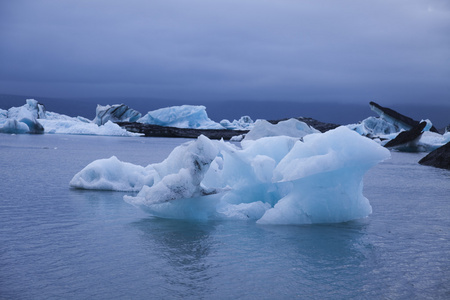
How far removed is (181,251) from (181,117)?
46.4 m

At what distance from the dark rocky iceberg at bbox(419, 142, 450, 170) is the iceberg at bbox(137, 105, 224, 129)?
103 feet

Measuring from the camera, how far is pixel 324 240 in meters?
5.82

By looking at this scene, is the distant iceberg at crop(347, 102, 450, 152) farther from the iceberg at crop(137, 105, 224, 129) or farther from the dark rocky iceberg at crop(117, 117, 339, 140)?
the iceberg at crop(137, 105, 224, 129)

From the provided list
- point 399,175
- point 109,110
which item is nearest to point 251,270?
point 399,175

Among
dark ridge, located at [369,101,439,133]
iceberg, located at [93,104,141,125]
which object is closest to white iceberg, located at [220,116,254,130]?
iceberg, located at [93,104,141,125]

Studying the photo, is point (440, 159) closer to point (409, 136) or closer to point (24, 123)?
point (409, 136)

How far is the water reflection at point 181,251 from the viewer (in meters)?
4.14

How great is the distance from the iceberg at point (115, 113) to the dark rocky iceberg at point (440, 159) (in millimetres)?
36206

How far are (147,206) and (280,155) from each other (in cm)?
241

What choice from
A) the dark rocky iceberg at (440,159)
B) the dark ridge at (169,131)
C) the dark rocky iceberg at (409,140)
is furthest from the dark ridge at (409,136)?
the dark ridge at (169,131)

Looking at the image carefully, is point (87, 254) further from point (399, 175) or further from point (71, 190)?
point (399, 175)

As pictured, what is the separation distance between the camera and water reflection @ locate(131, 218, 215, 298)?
4.14 meters

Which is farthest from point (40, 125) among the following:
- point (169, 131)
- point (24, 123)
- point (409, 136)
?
point (409, 136)

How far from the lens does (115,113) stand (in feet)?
170
